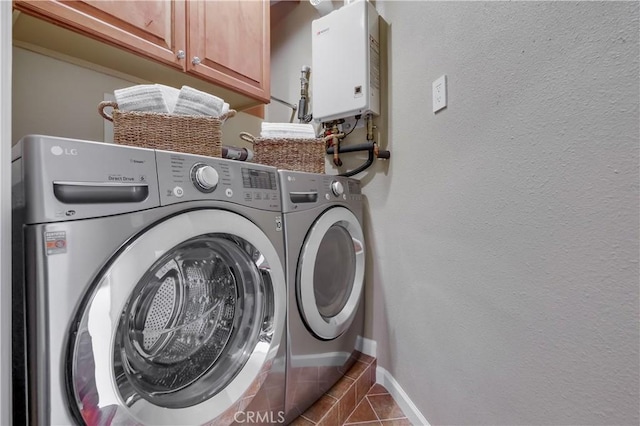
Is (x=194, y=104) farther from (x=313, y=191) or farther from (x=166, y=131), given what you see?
(x=313, y=191)

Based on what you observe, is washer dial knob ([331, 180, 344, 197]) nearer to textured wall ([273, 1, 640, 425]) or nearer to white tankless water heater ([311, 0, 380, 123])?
textured wall ([273, 1, 640, 425])

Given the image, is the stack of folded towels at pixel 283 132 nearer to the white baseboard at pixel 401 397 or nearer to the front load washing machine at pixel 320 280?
the front load washing machine at pixel 320 280

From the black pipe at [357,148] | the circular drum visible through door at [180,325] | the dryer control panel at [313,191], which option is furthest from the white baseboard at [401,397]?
the black pipe at [357,148]

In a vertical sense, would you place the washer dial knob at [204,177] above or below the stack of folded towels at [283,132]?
below

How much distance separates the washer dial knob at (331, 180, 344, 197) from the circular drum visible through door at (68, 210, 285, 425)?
0.43 meters

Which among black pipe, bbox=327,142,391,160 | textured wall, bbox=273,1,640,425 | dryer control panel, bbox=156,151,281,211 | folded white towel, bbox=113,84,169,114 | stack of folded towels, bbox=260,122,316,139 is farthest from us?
black pipe, bbox=327,142,391,160

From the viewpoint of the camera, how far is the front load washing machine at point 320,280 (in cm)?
93

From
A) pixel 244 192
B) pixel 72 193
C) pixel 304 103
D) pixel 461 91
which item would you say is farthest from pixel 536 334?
pixel 304 103

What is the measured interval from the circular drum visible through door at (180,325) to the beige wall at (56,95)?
3.24 feet

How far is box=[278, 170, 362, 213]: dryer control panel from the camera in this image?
953 mm

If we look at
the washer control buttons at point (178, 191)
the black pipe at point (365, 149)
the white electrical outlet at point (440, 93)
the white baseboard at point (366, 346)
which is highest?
the white electrical outlet at point (440, 93)

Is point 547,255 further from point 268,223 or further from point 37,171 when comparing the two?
point 37,171

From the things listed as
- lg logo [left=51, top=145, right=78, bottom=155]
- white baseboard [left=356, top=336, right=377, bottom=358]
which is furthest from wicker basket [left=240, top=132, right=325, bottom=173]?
white baseboard [left=356, top=336, right=377, bottom=358]

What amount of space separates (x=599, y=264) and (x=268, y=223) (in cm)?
76
